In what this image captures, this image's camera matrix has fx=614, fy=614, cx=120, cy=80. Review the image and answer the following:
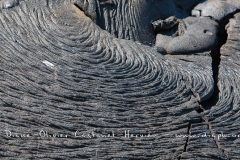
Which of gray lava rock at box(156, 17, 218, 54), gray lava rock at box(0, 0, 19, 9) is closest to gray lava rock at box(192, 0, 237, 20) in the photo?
gray lava rock at box(156, 17, 218, 54)

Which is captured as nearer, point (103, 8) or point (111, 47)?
point (111, 47)

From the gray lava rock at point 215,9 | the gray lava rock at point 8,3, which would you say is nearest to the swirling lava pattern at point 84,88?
the gray lava rock at point 8,3

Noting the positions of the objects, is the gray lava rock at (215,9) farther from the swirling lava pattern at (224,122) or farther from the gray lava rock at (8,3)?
the gray lava rock at (8,3)

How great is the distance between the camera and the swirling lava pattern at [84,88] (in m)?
3.01

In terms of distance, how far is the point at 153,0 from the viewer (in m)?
3.91

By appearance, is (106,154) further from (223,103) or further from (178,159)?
(223,103)

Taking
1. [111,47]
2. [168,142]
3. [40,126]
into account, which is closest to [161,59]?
[111,47]

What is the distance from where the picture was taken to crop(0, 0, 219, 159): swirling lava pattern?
301 centimetres

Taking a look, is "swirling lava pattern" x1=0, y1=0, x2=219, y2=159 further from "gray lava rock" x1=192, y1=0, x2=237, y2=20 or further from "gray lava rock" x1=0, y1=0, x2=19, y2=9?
"gray lava rock" x1=192, y1=0, x2=237, y2=20

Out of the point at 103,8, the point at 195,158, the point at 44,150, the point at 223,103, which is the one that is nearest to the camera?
the point at 44,150

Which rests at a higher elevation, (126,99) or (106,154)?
(126,99)

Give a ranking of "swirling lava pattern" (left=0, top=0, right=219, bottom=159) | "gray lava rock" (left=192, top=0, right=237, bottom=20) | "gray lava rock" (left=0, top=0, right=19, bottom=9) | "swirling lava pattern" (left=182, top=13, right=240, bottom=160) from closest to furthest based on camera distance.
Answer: "swirling lava pattern" (left=0, top=0, right=219, bottom=159), "swirling lava pattern" (left=182, top=13, right=240, bottom=160), "gray lava rock" (left=0, top=0, right=19, bottom=9), "gray lava rock" (left=192, top=0, right=237, bottom=20)

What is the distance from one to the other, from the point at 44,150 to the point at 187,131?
77 centimetres

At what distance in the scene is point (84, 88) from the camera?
320 centimetres
